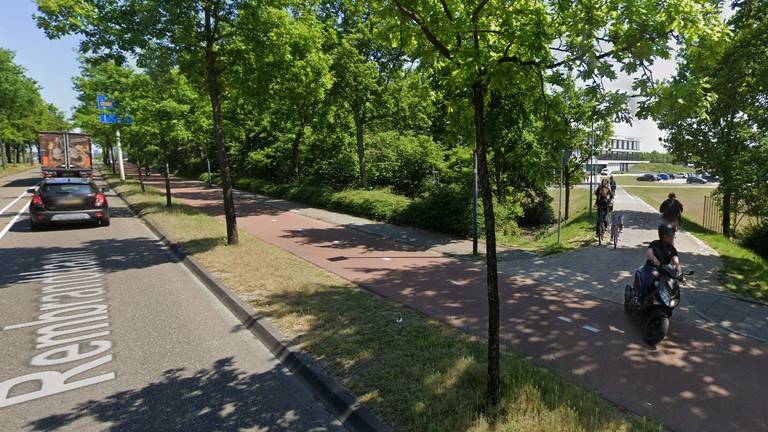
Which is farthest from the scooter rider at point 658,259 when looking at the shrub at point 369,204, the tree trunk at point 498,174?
the shrub at point 369,204

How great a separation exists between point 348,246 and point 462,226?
10.8 feet

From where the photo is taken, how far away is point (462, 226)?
12.1 m

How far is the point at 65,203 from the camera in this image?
1292 centimetres

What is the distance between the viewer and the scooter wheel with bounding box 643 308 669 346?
4.98 meters

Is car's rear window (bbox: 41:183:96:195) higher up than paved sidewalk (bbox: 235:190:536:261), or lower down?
higher up

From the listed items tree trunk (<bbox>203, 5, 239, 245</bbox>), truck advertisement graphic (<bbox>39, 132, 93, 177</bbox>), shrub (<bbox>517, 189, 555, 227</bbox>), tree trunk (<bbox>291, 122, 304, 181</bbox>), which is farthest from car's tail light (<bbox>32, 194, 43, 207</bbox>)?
shrub (<bbox>517, 189, 555, 227</bbox>)

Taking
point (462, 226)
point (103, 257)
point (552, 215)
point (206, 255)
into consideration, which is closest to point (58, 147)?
point (103, 257)

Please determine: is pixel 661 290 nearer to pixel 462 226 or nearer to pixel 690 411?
pixel 690 411

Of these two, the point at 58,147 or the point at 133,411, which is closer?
the point at 133,411

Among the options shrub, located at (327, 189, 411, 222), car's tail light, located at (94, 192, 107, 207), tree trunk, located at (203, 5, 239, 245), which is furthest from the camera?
shrub, located at (327, 189, 411, 222)

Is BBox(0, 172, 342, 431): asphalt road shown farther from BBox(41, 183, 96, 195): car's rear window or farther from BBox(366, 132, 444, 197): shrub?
BBox(366, 132, 444, 197): shrub

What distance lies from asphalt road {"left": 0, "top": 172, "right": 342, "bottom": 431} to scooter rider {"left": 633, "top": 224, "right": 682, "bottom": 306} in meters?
4.22

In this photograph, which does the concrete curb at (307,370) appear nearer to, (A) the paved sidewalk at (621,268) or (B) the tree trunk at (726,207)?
(A) the paved sidewalk at (621,268)

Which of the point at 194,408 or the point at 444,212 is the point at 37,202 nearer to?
the point at 444,212
